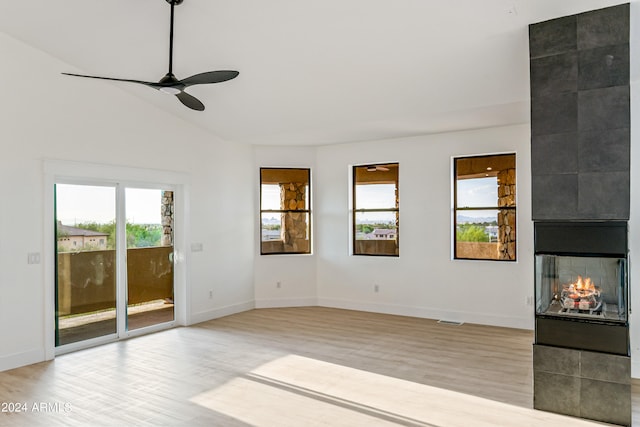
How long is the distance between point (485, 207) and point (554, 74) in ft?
10.2

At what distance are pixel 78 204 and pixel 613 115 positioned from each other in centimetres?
541

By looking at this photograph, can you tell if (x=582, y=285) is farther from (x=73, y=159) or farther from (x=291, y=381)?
(x=73, y=159)

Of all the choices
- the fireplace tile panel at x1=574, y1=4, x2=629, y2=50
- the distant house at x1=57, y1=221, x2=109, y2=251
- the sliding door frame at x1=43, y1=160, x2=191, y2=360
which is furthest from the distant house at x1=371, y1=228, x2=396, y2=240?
the fireplace tile panel at x1=574, y1=4, x2=629, y2=50

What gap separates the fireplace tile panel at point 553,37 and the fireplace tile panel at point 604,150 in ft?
2.31

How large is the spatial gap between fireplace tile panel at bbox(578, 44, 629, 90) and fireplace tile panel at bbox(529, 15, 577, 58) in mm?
143

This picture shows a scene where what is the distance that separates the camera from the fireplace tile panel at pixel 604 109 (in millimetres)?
3213

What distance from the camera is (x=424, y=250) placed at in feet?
22.2

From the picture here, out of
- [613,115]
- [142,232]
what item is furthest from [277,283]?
[613,115]

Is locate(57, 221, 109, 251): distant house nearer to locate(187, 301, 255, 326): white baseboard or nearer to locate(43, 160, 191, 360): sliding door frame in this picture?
locate(43, 160, 191, 360): sliding door frame

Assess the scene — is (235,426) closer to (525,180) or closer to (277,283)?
(277,283)

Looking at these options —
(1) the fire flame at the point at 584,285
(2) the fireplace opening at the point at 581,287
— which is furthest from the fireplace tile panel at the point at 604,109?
(1) the fire flame at the point at 584,285

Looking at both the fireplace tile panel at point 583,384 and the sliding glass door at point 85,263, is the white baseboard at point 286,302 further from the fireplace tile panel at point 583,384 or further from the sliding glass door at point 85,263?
the fireplace tile panel at point 583,384

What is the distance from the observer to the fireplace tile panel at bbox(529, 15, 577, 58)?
3394 millimetres

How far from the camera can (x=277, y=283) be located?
7582 millimetres
